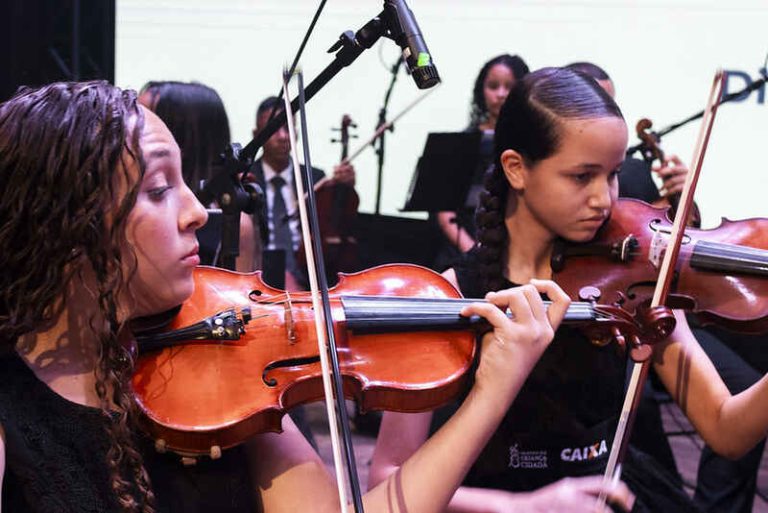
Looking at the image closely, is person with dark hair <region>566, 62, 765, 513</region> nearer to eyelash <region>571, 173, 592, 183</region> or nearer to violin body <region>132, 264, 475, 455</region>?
eyelash <region>571, 173, 592, 183</region>

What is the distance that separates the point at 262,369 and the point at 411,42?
52cm

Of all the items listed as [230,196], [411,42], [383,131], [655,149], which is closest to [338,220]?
[383,131]

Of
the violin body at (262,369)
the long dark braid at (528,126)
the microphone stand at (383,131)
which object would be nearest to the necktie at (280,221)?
the microphone stand at (383,131)

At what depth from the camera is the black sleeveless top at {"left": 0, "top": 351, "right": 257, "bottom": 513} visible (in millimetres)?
1019

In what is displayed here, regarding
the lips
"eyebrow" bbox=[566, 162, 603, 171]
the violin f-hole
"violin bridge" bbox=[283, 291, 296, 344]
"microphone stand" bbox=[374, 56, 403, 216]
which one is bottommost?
"microphone stand" bbox=[374, 56, 403, 216]

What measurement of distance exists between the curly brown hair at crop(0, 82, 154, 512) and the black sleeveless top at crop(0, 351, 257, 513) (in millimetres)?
27

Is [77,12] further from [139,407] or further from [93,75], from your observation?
[139,407]

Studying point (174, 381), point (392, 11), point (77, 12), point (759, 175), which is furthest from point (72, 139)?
point (759, 175)

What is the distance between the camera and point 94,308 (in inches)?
43.4

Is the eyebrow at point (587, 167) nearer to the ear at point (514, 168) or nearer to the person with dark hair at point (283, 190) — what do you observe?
the ear at point (514, 168)

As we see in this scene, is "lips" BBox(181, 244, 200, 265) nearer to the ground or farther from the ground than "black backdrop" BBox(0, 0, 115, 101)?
farther from the ground

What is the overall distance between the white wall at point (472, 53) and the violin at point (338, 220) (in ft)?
0.86

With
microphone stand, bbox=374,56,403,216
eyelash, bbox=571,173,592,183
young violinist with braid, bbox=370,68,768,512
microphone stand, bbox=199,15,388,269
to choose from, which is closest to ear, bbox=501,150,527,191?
young violinist with braid, bbox=370,68,768,512

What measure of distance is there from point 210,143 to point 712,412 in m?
1.42
